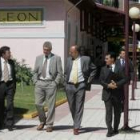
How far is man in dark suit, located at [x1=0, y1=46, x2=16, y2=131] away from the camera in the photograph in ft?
40.6

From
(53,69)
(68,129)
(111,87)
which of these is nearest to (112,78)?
(111,87)

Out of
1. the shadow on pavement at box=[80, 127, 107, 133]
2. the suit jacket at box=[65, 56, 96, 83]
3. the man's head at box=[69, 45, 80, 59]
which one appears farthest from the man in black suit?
the shadow on pavement at box=[80, 127, 107, 133]

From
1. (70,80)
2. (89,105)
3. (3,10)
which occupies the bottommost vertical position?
(89,105)

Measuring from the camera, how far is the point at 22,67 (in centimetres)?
2622

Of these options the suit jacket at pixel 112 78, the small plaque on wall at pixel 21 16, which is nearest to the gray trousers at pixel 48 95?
the suit jacket at pixel 112 78

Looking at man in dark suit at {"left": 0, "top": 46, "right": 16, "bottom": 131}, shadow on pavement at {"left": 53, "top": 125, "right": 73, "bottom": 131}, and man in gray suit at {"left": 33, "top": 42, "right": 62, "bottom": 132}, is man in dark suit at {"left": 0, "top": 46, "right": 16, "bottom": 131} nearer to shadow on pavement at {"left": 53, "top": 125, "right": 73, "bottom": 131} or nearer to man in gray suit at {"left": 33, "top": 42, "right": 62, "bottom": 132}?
man in gray suit at {"left": 33, "top": 42, "right": 62, "bottom": 132}

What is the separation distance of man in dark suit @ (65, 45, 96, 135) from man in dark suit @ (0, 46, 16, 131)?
1282 millimetres

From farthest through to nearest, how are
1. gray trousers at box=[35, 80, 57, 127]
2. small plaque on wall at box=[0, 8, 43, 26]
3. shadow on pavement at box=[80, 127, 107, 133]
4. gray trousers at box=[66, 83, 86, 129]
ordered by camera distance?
small plaque on wall at box=[0, 8, 43, 26], shadow on pavement at box=[80, 127, 107, 133], gray trousers at box=[35, 80, 57, 127], gray trousers at box=[66, 83, 86, 129]

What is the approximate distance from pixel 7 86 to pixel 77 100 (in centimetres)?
164

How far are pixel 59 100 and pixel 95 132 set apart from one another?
731 centimetres

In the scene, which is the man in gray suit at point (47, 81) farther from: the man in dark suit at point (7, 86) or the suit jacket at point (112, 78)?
the suit jacket at point (112, 78)

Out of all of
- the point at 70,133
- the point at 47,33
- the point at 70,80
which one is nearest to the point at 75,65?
the point at 70,80

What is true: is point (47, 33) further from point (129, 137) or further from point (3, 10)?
point (129, 137)

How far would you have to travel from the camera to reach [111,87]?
11586 millimetres
